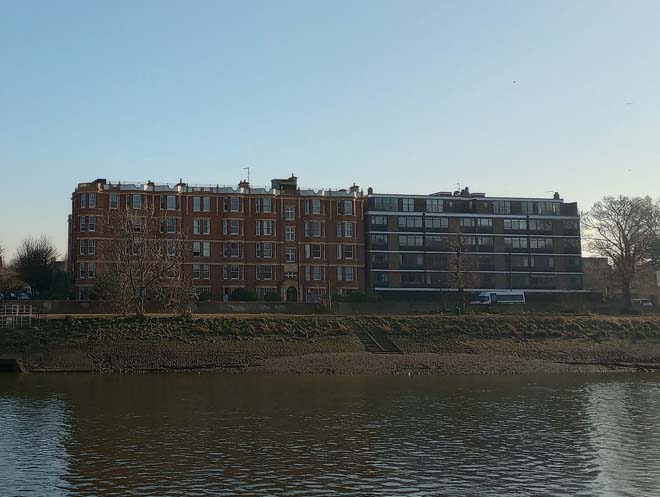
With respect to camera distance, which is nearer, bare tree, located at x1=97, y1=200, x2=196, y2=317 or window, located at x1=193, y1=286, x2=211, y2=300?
bare tree, located at x1=97, y1=200, x2=196, y2=317

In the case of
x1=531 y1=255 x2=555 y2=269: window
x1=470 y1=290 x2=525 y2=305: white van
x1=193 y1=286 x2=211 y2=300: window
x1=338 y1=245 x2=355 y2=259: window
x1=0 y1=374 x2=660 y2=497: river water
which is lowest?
x1=0 y1=374 x2=660 y2=497: river water

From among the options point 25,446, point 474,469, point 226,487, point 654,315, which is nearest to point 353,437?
point 474,469

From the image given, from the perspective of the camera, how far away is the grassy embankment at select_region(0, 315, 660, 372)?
2498 inches

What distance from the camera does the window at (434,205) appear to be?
118 metres

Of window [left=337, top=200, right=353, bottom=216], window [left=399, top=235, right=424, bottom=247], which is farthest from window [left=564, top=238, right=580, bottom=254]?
window [left=337, top=200, right=353, bottom=216]

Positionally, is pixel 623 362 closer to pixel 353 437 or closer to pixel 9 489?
pixel 353 437

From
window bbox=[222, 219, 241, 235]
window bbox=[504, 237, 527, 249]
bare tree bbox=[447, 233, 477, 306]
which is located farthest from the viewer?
window bbox=[504, 237, 527, 249]

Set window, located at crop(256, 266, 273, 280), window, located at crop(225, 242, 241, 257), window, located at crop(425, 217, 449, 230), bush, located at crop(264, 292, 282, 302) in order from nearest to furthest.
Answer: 1. bush, located at crop(264, 292, 282, 302)
2. window, located at crop(225, 242, 241, 257)
3. window, located at crop(256, 266, 273, 280)
4. window, located at crop(425, 217, 449, 230)

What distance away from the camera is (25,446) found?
3039 cm

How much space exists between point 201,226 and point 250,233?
295 inches

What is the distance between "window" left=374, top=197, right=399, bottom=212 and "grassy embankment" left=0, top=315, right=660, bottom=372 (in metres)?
38.8

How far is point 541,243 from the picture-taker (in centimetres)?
12112

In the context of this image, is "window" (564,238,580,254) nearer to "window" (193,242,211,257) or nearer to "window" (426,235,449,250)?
"window" (426,235,449,250)

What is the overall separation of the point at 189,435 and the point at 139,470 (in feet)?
21.9
